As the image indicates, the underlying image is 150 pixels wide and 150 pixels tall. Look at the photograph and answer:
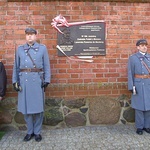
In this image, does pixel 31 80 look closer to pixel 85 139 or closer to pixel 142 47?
pixel 85 139

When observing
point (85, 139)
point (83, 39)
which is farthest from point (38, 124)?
point (83, 39)

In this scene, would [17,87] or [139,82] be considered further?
[139,82]

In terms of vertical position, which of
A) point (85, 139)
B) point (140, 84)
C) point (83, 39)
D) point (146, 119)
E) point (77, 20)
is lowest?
point (85, 139)

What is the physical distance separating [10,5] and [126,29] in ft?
8.02

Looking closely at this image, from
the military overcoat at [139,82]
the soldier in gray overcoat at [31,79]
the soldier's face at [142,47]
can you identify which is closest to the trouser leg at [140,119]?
the military overcoat at [139,82]

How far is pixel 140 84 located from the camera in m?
4.29

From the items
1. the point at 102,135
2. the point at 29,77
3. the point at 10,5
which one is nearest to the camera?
the point at 29,77

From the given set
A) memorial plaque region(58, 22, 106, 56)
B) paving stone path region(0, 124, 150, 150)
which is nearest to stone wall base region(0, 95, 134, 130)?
paving stone path region(0, 124, 150, 150)

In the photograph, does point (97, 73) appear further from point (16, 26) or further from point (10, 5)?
point (10, 5)

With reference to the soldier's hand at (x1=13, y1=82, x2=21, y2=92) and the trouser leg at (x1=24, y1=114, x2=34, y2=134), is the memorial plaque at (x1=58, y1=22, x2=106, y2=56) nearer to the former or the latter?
the soldier's hand at (x1=13, y1=82, x2=21, y2=92)

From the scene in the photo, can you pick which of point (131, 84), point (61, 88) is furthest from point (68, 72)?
point (131, 84)

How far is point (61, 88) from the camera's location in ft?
15.3

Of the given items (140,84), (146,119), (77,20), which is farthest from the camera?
(77,20)

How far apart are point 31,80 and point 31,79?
2cm
